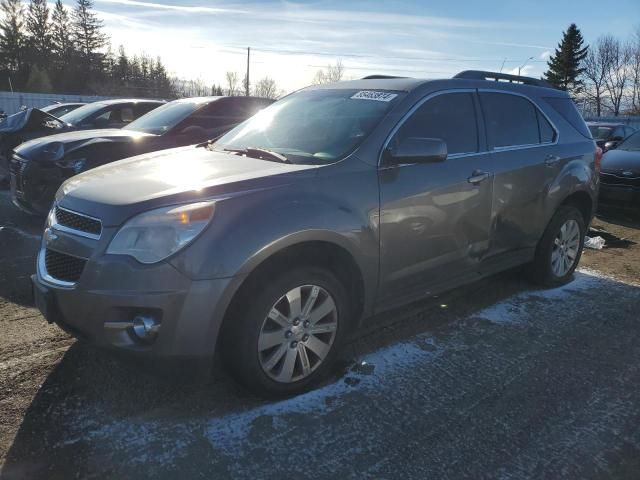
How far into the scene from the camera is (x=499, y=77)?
468 centimetres

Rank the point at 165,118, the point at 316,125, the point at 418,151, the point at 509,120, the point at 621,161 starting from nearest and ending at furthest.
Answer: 1. the point at 418,151
2. the point at 316,125
3. the point at 509,120
4. the point at 165,118
5. the point at 621,161

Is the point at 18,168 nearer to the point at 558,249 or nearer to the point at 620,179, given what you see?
the point at 558,249

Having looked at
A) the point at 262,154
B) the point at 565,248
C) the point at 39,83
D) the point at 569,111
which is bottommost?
the point at 39,83

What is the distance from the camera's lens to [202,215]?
2.59 metres

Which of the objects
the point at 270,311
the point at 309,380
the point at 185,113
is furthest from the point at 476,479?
the point at 185,113

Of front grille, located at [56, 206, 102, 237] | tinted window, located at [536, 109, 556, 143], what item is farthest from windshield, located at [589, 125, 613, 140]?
front grille, located at [56, 206, 102, 237]

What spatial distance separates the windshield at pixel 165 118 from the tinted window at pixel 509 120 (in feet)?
14.5

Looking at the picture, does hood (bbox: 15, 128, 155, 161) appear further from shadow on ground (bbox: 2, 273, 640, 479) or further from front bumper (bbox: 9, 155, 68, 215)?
shadow on ground (bbox: 2, 273, 640, 479)

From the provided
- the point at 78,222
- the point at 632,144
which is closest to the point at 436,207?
the point at 78,222

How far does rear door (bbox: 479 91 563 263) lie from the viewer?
414 cm

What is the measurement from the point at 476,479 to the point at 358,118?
229 centimetres

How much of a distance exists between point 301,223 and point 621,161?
8.18m

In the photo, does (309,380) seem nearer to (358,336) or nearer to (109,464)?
(358,336)

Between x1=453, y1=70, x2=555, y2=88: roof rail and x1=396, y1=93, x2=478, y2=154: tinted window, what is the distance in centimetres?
50
